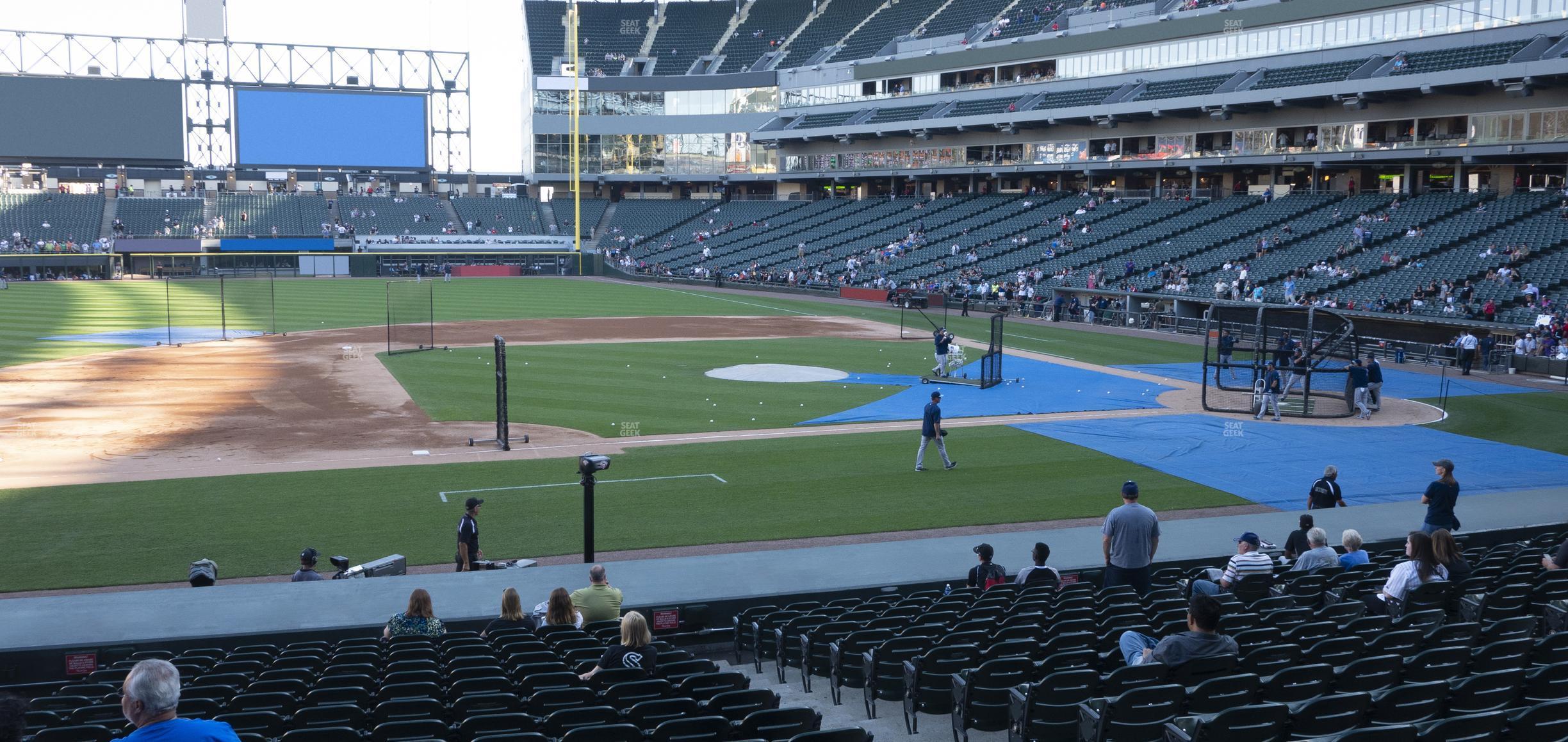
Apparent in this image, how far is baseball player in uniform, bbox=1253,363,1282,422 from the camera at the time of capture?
94.4ft

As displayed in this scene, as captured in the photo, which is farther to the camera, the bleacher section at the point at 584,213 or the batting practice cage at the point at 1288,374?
the bleacher section at the point at 584,213

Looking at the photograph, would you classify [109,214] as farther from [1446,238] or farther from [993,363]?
[1446,238]

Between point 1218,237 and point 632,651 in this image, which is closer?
point 632,651

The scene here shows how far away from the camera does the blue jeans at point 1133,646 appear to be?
895 centimetres

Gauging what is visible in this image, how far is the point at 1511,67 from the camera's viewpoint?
49.4m

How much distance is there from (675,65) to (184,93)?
43.4 metres

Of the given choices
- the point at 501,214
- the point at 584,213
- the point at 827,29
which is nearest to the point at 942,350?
the point at 827,29

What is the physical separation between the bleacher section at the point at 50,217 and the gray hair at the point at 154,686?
9484cm

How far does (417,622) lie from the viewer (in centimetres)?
1082

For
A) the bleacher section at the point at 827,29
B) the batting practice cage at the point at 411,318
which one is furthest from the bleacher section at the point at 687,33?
the batting practice cage at the point at 411,318

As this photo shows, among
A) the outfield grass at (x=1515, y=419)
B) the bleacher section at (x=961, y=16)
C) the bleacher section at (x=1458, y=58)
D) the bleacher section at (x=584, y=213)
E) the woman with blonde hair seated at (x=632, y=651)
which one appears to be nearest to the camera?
the woman with blonde hair seated at (x=632, y=651)

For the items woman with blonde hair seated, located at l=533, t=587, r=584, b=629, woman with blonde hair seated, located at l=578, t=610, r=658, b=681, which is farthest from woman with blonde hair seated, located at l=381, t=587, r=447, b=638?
woman with blonde hair seated, located at l=578, t=610, r=658, b=681

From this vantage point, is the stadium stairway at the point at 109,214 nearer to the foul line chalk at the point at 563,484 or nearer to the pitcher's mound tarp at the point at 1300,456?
the foul line chalk at the point at 563,484

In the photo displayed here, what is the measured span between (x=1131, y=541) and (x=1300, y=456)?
13853mm
